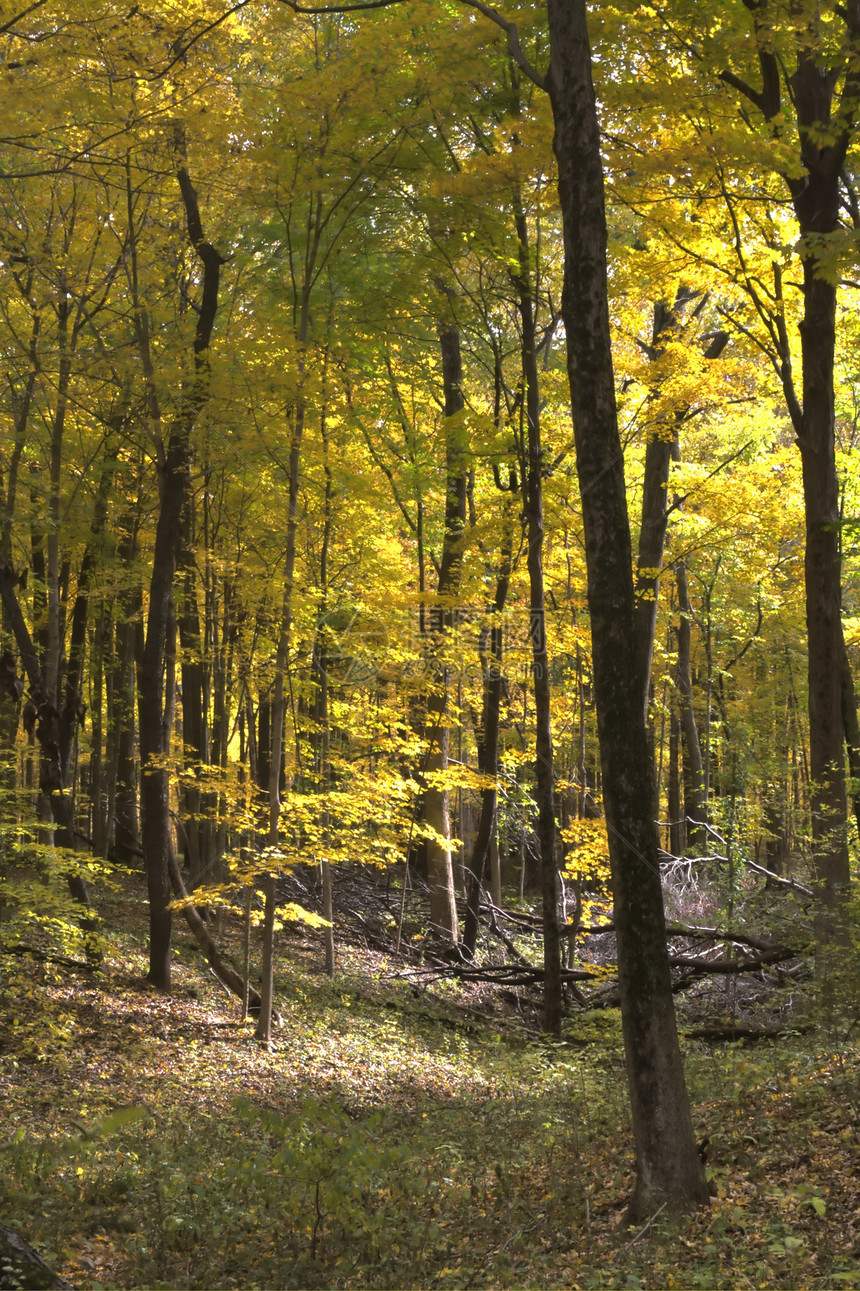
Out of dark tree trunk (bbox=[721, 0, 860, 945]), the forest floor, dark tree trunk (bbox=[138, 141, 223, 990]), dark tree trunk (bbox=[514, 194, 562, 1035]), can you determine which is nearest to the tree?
the forest floor

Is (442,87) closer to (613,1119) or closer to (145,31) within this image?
(145,31)

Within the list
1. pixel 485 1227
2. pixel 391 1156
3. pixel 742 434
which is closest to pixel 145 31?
pixel 391 1156

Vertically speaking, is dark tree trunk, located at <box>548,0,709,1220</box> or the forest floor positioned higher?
dark tree trunk, located at <box>548,0,709,1220</box>

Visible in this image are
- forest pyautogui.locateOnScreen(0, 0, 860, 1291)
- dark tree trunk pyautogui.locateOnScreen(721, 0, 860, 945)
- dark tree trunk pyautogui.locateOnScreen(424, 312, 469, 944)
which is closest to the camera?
forest pyautogui.locateOnScreen(0, 0, 860, 1291)

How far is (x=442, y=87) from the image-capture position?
9242 millimetres

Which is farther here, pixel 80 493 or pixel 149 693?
pixel 80 493

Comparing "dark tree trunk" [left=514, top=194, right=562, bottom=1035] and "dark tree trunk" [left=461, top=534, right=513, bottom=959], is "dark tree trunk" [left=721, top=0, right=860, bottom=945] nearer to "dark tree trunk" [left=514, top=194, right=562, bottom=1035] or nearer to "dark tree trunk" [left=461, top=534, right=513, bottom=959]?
"dark tree trunk" [left=514, top=194, right=562, bottom=1035]

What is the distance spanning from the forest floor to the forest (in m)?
0.04

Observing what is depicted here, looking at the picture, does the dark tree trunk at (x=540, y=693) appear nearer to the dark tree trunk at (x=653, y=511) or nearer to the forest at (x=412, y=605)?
the forest at (x=412, y=605)

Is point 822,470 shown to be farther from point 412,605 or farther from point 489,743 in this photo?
point 489,743

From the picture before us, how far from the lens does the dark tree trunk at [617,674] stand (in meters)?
4.86

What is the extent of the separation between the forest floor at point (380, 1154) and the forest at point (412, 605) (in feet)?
0.15

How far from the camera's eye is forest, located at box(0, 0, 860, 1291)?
5117 millimetres

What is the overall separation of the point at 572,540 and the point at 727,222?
21.9 ft
